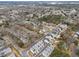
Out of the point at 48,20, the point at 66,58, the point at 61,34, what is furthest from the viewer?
the point at 48,20

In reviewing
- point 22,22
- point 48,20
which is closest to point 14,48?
point 22,22

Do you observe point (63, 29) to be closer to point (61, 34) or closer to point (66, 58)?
point (61, 34)

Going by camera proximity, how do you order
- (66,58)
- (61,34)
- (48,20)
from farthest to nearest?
(48,20) < (61,34) < (66,58)

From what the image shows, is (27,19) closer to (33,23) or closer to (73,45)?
(33,23)

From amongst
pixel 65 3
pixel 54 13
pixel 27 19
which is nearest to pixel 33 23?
pixel 27 19

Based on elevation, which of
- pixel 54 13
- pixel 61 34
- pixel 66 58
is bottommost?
pixel 66 58

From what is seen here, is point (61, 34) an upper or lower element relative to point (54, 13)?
lower

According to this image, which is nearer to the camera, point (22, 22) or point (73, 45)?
point (73, 45)
